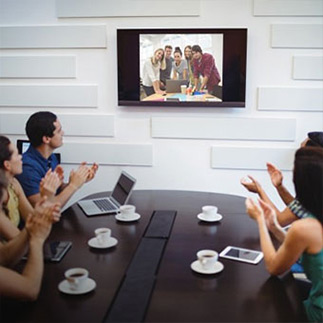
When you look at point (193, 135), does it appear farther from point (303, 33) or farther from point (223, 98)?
Result: point (303, 33)

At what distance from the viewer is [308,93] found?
12.0 ft

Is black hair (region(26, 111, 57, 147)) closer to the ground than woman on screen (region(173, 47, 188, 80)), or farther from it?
closer to the ground

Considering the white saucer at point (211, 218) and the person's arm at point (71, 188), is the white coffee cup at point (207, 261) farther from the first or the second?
the person's arm at point (71, 188)

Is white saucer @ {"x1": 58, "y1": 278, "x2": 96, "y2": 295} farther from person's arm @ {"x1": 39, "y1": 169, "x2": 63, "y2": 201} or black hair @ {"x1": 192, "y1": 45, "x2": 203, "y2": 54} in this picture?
black hair @ {"x1": 192, "y1": 45, "x2": 203, "y2": 54}

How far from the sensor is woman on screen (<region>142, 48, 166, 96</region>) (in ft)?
12.4

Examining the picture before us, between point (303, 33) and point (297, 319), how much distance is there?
279 cm

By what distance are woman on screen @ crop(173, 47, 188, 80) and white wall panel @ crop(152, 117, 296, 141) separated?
1.17 ft

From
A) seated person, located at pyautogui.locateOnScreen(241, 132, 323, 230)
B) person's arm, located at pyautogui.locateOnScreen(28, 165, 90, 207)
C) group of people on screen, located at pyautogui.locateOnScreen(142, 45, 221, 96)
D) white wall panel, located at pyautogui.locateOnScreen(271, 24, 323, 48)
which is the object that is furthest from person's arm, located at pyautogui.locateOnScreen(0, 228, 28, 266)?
white wall panel, located at pyautogui.locateOnScreen(271, 24, 323, 48)

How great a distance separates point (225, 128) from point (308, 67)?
83 cm

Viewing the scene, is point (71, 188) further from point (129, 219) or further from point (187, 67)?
point (187, 67)

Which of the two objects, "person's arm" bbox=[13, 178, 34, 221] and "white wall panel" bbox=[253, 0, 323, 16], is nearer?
"person's arm" bbox=[13, 178, 34, 221]

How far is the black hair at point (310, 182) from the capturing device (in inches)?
65.6

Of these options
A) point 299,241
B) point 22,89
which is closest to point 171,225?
point 299,241

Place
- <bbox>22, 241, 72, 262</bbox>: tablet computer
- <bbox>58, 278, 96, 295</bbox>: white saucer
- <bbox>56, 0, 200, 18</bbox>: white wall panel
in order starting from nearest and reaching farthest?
<bbox>58, 278, 96, 295</bbox>: white saucer
<bbox>22, 241, 72, 262</bbox>: tablet computer
<bbox>56, 0, 200, 18</bbox>: white wall panel
